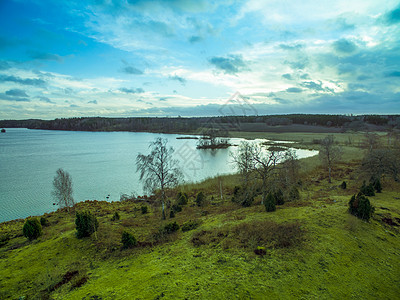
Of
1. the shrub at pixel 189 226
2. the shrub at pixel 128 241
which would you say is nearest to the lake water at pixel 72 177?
the shrub at pixel 189 226

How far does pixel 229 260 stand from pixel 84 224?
33.3 ft

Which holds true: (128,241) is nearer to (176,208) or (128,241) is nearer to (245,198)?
(176,208)

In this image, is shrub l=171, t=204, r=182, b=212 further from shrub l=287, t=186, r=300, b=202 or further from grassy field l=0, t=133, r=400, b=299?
shrub l=287, t=186, r=300, b=202

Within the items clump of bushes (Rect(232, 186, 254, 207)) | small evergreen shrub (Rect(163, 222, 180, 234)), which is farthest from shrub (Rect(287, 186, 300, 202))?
small evergreen shrub (Rect(163, 222, 180, 234))

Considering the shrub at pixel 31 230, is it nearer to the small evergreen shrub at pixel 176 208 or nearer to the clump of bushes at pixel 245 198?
the small evergreen shrub at pixel 176 208

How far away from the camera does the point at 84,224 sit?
1377 cm

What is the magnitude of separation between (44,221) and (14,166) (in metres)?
37.5

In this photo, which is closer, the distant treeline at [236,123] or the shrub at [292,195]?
the shrub at [292,195]

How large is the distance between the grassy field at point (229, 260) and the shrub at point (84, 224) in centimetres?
A: 48

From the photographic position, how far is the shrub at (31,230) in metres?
14.9

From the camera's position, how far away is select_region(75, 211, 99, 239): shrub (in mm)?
13688

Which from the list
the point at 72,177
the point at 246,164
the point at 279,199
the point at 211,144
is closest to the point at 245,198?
the point at 279,199

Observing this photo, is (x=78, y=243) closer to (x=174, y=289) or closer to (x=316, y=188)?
(x=174, y=289)

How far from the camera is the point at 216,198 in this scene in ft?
83.7
